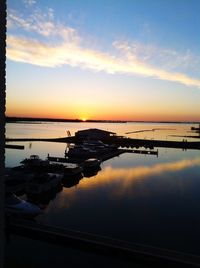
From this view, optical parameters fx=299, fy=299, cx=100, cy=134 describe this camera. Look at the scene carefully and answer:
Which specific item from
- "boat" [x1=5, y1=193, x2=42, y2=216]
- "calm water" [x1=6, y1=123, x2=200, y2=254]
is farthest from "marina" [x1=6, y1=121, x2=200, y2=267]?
"boat" [x1=5, y1=193, x2=42, y2=216]

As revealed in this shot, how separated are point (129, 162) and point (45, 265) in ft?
126

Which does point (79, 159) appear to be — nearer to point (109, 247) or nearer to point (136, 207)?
point (136, 207)

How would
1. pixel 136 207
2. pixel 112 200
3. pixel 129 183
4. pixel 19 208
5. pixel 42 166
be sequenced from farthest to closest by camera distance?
pixel 42 166
pixel 129 183
pixel 112 200
pixel 136 207
pixel 19 208

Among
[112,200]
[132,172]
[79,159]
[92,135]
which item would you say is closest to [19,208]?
[112,200]

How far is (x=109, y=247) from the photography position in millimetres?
7809

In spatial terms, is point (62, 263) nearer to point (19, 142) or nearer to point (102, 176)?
point (102, 176)

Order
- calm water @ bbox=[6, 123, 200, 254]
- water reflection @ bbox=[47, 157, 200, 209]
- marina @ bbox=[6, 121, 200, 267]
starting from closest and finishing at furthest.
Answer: marina @ bbox=[6, 121, 200, 267] < calm water @ bbox=[6, 123, 200, 254] < water reflection @ bbox=[47, 157, 200, 209]

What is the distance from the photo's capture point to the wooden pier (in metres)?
7.26

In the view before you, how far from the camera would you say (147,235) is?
18688 mm

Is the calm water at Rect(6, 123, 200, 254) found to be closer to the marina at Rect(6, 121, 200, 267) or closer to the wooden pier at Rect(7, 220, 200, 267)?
the marina at Rect(6, 121, 200, 267)

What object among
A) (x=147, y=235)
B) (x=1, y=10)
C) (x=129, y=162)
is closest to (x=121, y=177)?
(x=129, y=162)

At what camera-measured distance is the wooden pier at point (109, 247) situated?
7.26m

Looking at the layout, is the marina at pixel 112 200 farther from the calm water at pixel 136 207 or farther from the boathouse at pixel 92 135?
the boathouse at pixel 92 135

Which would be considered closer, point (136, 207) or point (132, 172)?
point (136, 207)
